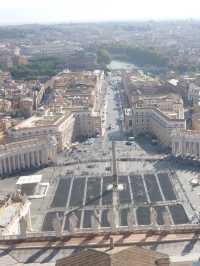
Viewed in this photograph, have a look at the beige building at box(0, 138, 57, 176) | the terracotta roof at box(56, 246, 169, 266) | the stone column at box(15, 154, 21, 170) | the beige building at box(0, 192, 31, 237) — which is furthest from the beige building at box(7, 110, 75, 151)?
the terracotta roof at box(56, 246, 169, 266)

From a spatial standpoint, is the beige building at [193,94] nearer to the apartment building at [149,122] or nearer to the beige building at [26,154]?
the apartment building at [149,122]

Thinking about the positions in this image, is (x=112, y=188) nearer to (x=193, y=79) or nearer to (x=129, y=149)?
(x=129, y=149)

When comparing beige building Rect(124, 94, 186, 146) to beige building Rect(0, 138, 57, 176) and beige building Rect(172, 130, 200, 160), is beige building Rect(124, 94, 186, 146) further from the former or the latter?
beige building Rect(0, 138, 57, 176)

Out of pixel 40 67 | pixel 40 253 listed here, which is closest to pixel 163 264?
pixel 40 253

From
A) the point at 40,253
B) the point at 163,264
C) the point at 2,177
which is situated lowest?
the point at 2,177

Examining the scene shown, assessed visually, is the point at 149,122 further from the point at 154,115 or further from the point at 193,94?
the point at 193,94

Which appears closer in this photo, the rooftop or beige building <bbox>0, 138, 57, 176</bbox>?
beige building <bbox>0, 138, 57, 176</bbox>
